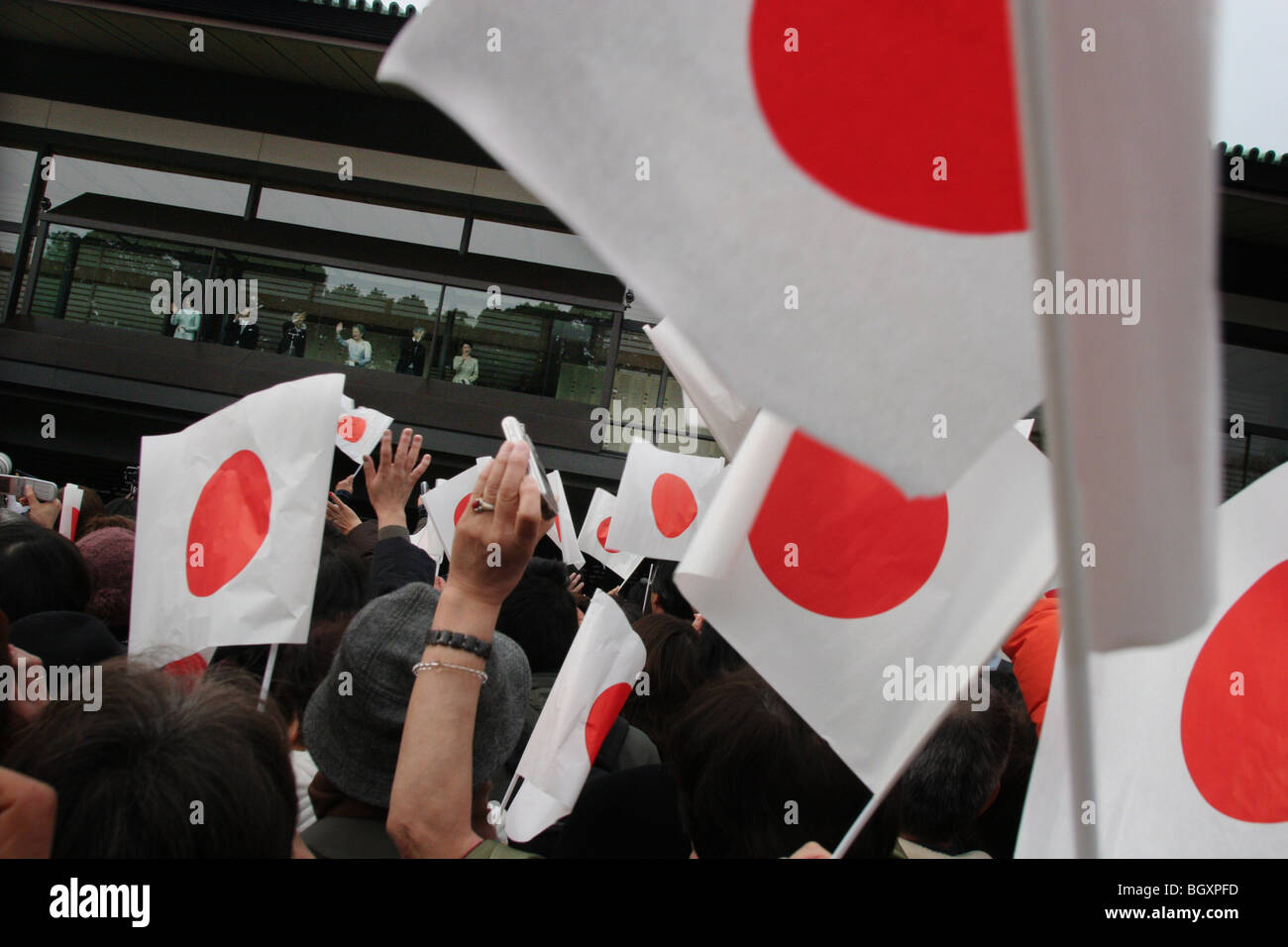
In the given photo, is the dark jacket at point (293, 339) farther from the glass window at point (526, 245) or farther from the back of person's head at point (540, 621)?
the back of person's head at point (540, 621)

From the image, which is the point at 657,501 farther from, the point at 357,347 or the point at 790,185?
the point at 357,347

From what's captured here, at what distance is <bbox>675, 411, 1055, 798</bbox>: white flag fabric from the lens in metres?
1.35

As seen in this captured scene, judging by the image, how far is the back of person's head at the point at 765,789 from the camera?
148 cm

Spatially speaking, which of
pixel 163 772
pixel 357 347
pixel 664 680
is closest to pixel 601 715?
pixel 664 680

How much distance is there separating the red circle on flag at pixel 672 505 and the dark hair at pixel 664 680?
2136 mm

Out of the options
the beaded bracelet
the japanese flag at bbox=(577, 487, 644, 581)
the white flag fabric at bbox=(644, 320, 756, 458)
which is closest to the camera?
the beaded bracelet

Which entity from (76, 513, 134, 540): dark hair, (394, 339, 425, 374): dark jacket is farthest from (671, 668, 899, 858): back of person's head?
(394, 339, 425, 374): dark jacket

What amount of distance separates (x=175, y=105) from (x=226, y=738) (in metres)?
11.5

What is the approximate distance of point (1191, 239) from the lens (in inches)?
24.5

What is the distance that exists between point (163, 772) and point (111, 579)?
75.9 inches

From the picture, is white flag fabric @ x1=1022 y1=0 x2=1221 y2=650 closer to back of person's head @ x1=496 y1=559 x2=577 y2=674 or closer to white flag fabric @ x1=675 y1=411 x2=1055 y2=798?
white flag fabric @ x1=675 y1=411 x2=1055 y2=798

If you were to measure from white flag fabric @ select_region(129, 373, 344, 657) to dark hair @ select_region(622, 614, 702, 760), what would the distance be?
1.03 m

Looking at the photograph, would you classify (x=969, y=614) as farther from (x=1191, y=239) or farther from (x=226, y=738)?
(x=226, y=738)

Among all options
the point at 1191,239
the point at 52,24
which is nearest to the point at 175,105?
the point at 52,24
